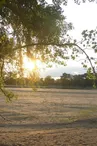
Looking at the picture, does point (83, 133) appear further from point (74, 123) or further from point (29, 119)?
point (29, 119)

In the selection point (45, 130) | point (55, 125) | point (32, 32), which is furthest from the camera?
point (55, 125)

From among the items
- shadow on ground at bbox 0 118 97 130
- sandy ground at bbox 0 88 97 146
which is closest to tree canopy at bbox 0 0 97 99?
sandy ground at bbox 0 88 97 146

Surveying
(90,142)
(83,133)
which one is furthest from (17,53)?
(83,133)

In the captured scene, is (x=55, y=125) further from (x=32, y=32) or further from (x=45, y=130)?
(x=32, y=32)

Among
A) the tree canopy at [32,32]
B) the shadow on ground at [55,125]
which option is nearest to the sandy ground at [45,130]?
the shadow on ground at [55,125]

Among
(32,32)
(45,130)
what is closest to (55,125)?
(45,130)

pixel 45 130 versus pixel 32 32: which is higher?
pixel 32 32

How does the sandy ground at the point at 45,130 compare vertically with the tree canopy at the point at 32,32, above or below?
below

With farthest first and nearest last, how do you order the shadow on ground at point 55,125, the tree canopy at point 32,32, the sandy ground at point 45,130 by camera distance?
1. the shadow on ground at point 55,125
2. the sandy ground at point 45,130
3. the tree canopy at point 32,32

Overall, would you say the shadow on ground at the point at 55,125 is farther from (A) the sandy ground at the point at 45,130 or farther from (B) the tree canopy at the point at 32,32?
(B) the tree canopy at the point at 32,32

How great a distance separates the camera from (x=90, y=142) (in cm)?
1506

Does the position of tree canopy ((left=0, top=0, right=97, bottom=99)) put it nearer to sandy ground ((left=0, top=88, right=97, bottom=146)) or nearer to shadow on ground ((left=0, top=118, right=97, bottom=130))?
sandy ground ((left=0, top=88, right=97, bottom=146))

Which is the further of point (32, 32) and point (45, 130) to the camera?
point (45, 130)

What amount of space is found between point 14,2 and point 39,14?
2.53 feet
